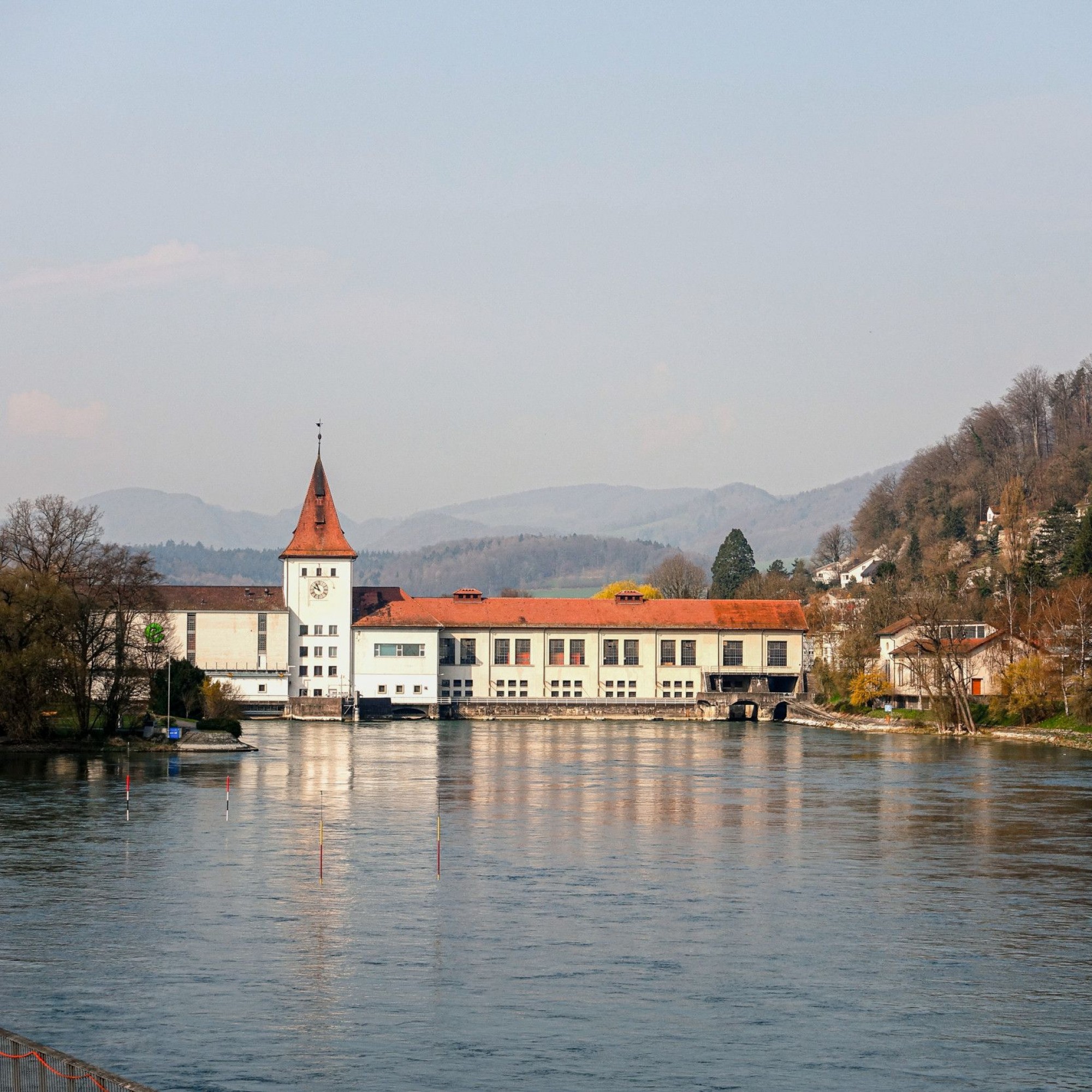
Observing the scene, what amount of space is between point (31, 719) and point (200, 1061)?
55.8 m

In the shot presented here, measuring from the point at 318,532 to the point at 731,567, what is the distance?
2034 inches

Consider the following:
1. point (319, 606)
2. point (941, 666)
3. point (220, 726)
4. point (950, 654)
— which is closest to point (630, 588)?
point (319, 606)

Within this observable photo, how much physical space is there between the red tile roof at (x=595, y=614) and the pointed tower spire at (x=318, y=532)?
5685mm

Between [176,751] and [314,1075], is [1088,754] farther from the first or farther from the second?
[314,1075]

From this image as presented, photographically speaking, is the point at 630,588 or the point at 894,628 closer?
the point at 894,628

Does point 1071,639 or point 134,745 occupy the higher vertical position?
point 1071,639

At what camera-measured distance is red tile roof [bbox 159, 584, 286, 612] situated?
378 ft

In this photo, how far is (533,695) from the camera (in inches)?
4742

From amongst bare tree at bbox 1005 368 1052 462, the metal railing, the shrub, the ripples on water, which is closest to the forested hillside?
bare tree at bbox 1005 368 1052 462

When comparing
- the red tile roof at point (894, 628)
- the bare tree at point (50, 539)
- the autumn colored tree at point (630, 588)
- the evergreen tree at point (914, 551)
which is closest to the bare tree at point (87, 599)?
the bare tree at point (50, 539)

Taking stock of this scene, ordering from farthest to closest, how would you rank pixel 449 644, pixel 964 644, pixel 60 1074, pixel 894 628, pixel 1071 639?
pixel 449 644, pixel 894 628, pixel 964 644, pixel 1071 639, pixel 60 1074

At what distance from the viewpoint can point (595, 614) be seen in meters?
122

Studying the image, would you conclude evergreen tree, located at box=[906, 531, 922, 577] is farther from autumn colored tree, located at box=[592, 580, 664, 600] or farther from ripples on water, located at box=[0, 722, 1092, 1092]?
ripples on water, located at box=[0, 722, 1092, 1092]

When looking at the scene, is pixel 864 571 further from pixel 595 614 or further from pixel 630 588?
pixel 595 614
